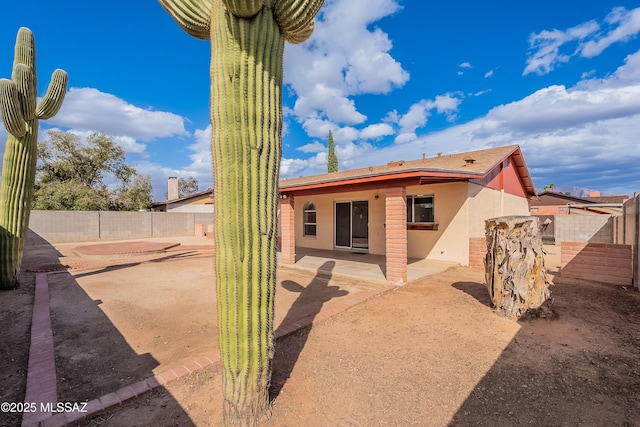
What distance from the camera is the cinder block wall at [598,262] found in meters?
6.62

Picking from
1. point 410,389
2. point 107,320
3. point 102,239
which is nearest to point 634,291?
point 410,389

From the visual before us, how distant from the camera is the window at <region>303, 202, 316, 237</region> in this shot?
13070mm

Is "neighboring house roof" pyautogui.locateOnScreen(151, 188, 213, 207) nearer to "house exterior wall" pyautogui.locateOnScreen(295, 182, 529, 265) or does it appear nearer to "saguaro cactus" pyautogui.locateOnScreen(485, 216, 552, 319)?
"house exterior wall" pyautogui.locateOnScreen(295, 182, 529, 265)

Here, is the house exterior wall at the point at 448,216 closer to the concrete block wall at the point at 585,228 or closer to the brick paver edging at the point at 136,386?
the concrete block wall at the point at 585,228

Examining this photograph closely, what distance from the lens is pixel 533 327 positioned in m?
4.26

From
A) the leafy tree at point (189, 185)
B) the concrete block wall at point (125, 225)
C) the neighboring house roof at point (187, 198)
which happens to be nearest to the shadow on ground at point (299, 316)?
the concrete block wall at point (125, 225)

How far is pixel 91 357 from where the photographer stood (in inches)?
140

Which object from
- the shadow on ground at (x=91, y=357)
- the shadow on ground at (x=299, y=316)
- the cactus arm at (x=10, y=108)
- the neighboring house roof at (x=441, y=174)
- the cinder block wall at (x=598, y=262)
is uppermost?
the cactus arm at (x=10, y=108)

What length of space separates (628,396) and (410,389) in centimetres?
191

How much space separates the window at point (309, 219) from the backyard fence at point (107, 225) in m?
13.6

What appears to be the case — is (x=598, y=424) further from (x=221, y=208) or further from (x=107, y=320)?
(x=107, y=320)

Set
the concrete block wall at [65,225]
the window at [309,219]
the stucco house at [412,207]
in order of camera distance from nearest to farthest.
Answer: the stucco house at [412,207] < the window at [309,219] < the concrete block wall at [65,225]

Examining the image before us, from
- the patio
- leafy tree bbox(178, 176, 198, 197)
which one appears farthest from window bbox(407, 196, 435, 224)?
leafy tree bbox(178, 176, 198, 197)

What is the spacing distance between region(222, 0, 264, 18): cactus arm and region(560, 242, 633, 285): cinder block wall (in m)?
8.75
